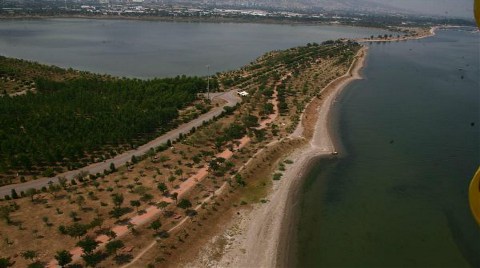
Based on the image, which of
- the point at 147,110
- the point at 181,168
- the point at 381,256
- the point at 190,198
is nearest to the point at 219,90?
the point at 147,110

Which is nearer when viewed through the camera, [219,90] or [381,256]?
[381,256]

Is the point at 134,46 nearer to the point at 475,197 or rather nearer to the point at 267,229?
the point at 267,229

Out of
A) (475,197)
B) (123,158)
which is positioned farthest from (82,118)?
(475,197)

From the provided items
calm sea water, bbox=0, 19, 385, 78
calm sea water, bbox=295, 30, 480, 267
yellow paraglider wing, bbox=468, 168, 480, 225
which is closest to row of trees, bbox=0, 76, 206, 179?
calm sea water, bbox=295, 30, 480, 267

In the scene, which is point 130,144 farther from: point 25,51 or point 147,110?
point 25,51

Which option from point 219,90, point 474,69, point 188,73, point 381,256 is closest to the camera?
point 381,256

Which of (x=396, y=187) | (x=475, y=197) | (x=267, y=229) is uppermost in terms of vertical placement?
(x=475, y=197)

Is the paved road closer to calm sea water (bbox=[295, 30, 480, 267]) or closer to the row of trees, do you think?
the row of trees
